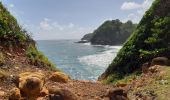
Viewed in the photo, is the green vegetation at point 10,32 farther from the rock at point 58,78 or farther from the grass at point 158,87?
the grass at point 158,87

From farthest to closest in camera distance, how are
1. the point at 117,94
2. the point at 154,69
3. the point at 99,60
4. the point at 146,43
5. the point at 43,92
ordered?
the point at 99,60 < the point at 146,43 < the point at 154,69 < the point at 117,94 < the point at 43,92

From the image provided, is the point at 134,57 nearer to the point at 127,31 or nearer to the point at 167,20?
the point at 167,20

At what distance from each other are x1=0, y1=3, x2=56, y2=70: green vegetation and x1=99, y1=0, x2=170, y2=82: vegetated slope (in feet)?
14.4

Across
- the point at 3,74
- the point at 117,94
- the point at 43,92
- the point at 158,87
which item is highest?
the point at 3,74

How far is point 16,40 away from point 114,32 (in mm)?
98485

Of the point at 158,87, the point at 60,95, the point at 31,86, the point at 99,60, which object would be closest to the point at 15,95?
the point at 31,86

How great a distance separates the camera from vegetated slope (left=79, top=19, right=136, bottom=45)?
358 feet

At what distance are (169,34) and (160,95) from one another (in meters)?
7.41

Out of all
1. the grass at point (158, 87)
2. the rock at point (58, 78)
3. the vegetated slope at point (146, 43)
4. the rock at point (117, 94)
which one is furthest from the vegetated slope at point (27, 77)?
the vegetated slope at point (146, 43)

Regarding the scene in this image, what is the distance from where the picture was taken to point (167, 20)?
17.8 m

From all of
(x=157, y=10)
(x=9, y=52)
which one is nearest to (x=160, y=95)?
(x=9, y=52)

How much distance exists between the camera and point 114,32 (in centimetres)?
11281

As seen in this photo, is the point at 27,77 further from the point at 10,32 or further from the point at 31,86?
the point at 10,32

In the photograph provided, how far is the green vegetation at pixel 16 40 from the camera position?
560 inches
